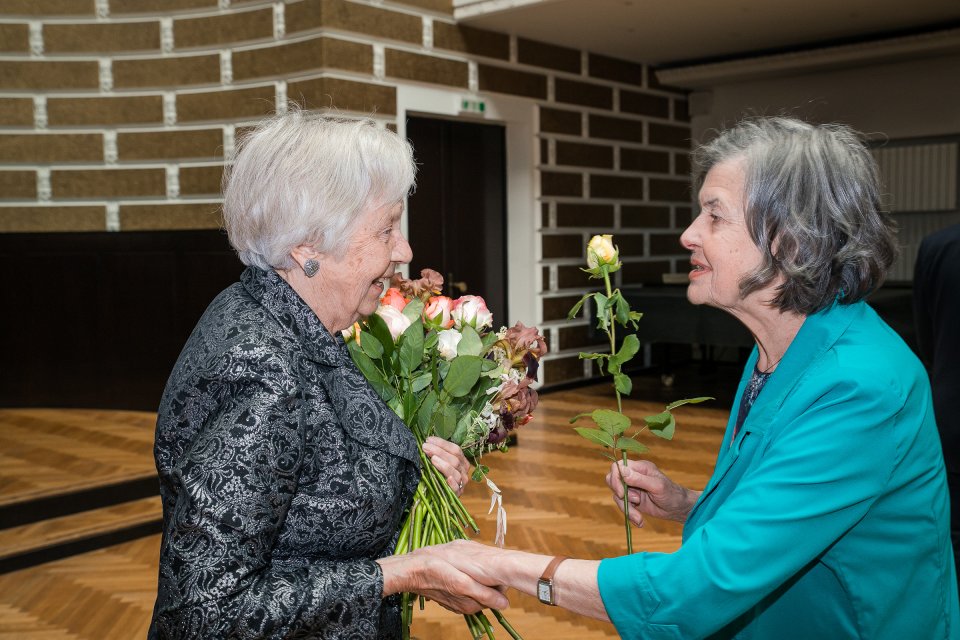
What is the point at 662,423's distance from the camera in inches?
64.6

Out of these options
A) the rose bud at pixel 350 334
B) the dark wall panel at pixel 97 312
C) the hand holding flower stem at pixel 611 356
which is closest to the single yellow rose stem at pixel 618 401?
the hand holding flower stem at pixel 611 356

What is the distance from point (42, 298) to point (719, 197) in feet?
24.5

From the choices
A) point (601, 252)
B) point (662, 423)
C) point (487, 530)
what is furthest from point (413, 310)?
point (487, 530)

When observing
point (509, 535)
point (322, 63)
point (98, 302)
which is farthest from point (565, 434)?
point (98, 302)

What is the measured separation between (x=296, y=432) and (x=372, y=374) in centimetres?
30

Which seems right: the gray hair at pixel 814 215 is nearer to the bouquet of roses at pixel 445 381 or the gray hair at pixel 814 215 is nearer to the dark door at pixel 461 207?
the bouquet of roses at pixel 445 381

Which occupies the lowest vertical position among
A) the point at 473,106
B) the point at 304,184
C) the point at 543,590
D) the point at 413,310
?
the point at 543,590

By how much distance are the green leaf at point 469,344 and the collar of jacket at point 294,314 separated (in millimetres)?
215

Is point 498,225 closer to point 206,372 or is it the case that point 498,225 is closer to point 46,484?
point 46,484

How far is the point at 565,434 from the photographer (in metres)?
7.15

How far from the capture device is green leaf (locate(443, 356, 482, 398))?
62.8 inches

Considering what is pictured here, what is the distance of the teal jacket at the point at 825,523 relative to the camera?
133 cm

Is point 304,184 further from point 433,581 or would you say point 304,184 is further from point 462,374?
point 433,581

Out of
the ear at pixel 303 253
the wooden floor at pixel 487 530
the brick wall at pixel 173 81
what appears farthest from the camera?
the brick wall at pixel 173 81
